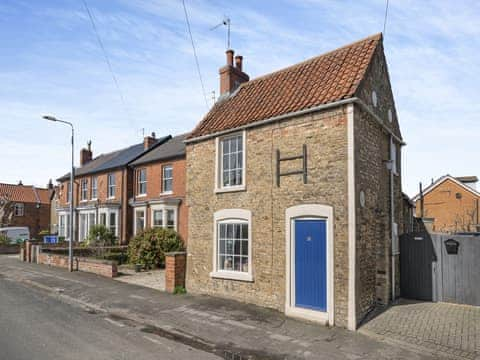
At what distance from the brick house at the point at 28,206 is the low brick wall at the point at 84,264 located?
23.8m

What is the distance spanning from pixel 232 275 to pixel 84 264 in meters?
10.3

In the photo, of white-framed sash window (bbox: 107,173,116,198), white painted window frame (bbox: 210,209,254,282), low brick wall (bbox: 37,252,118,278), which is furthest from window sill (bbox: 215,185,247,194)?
white-framed sash window (bbox: 107,173,116,198)

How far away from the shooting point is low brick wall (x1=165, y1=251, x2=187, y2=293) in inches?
495

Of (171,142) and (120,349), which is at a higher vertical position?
(171,142)

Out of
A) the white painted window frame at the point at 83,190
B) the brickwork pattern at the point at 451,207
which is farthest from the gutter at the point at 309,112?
the brickwork pattern at the point at 451,207

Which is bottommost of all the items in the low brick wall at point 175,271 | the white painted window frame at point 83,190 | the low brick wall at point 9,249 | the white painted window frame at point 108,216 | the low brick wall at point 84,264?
the low brick wall at point 9,249

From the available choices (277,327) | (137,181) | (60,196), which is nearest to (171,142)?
(137,181)

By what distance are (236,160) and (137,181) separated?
15607 mm

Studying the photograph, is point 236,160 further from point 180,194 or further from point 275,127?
point 180,194

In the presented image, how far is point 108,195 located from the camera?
28000 mm

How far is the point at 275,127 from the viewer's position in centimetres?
1057

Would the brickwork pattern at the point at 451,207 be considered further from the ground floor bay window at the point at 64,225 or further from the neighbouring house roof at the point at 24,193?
the neighbouring house roof at the point at 24,193

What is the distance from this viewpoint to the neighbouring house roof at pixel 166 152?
2267cm

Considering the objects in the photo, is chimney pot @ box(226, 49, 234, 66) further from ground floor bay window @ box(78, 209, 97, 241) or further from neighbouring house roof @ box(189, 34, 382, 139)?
ground floor bay window @ box(78, 209, 97, 241)
